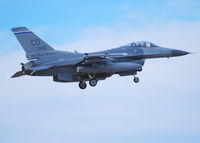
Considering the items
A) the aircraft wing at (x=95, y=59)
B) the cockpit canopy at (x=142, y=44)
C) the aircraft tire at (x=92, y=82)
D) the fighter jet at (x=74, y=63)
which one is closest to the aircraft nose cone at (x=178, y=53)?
the cockpit canopy at (x=142, y=44)

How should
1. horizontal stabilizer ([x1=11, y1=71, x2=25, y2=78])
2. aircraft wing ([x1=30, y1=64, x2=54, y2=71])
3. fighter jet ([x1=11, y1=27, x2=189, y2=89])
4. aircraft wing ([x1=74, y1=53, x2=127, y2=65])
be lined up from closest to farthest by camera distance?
1. aircraft wing ([x1=30, y1=64, x2=54, y2=71])
2. aircraft wing ([x1=74, y1=53, x2=127, y2=65])
3. fighter jet ([x1=11, y1=27, x2=189, y2=89])
4. horizontal stabilizer ([x1=11, y1=71, x2=25, y2=78])

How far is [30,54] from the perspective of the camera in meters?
34.3

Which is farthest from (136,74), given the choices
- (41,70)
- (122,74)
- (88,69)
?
(41,70)

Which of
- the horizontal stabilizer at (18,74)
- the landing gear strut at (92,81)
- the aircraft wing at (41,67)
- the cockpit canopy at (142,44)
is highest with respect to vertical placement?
the cockpit canopy at (142,44)

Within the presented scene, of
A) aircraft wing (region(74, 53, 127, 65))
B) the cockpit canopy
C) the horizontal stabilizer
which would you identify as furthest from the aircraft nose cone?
the horizontal stabilizer

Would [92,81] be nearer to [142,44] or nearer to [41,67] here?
[41,67]

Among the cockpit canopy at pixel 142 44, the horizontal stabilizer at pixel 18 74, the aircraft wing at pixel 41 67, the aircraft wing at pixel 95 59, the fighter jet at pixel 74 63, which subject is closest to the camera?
the aircraft wing at pixel 41 67

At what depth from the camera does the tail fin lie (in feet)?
113

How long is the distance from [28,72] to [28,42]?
1999 mm

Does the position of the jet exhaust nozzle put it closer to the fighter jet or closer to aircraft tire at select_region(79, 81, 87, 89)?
the fighter jet

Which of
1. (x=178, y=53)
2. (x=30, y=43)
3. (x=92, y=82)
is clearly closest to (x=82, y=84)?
(x=92, y=82)

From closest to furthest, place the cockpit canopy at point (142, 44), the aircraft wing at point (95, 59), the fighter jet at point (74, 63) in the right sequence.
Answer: the aircraft wing at point (95, 59), the fighter jet at point (74, 63), the cockpit canopy at point (142, 44)

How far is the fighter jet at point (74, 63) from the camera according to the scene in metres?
34.2

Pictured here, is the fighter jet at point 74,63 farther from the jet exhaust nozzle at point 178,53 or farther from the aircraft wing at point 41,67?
the jet exhaust nozzle at point 178,53
